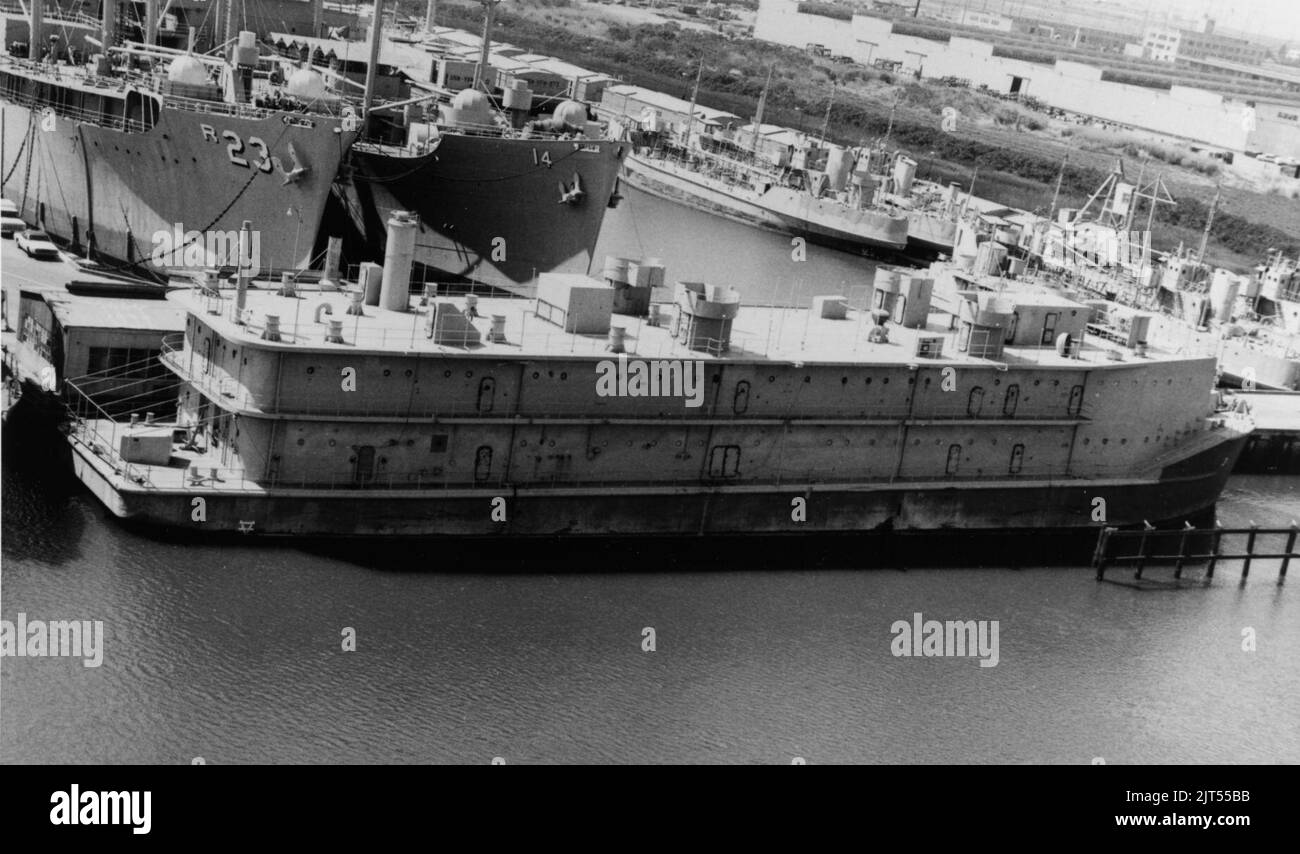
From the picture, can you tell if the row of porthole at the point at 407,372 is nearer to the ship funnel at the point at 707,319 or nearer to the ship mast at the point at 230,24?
the ship funnel at the point at 707,319

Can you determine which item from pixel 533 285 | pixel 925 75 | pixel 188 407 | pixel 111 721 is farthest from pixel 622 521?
pixel 925 75

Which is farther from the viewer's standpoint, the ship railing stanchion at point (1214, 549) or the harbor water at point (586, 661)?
the ship railing stanchion at point (1214, 549)

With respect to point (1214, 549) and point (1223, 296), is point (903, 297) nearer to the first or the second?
point (1214, 549)

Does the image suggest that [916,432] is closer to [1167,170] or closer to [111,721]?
[111,721]

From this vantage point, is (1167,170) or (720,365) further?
(1167,170)

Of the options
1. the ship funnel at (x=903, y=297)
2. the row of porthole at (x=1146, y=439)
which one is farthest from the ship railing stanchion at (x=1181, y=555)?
the ship funnel at (x=903, y=297)

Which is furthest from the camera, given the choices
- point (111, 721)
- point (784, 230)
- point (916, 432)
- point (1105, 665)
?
point (784, 230)

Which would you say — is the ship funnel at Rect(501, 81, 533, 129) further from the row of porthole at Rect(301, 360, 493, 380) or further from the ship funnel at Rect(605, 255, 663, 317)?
the row of porthole at Rect(301, 360, 493, 380)
